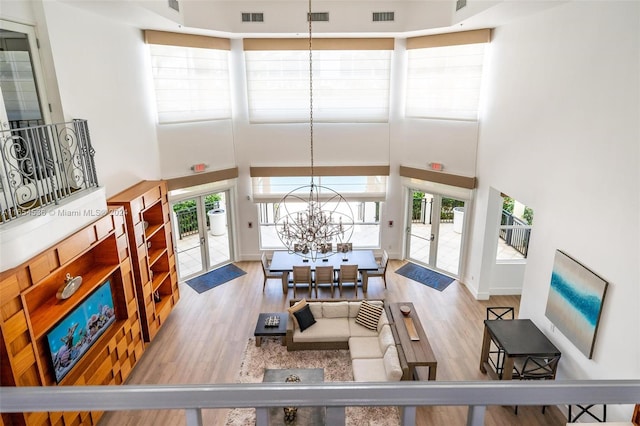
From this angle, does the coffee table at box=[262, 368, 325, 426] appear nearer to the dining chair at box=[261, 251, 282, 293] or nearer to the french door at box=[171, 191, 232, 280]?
the dining chair at box=[261, 251, 282, 293]

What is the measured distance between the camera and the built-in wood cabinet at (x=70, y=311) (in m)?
3.80

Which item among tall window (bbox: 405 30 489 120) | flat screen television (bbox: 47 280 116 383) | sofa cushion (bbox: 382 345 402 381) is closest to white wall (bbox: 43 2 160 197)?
flat screen television (bbox: 47 280 116 383)

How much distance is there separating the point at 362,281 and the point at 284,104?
4675 mm

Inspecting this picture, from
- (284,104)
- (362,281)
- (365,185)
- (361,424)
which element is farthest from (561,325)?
(284,104)

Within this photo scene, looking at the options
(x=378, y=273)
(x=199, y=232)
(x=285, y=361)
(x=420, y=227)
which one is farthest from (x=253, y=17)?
(x=285, y=361)

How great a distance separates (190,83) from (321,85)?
3029 millimetres

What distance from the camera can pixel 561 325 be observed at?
5371mm

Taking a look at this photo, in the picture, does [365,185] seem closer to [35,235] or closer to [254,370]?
[254,370]

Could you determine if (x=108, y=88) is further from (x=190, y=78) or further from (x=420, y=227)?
(x=420, y=227)

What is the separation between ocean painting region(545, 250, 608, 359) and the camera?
466 cm

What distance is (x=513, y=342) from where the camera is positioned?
5.54 meters

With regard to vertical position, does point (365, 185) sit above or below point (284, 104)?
below

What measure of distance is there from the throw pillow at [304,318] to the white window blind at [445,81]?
5.27 m

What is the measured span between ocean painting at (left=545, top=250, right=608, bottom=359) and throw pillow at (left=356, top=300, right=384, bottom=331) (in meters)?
2.66
